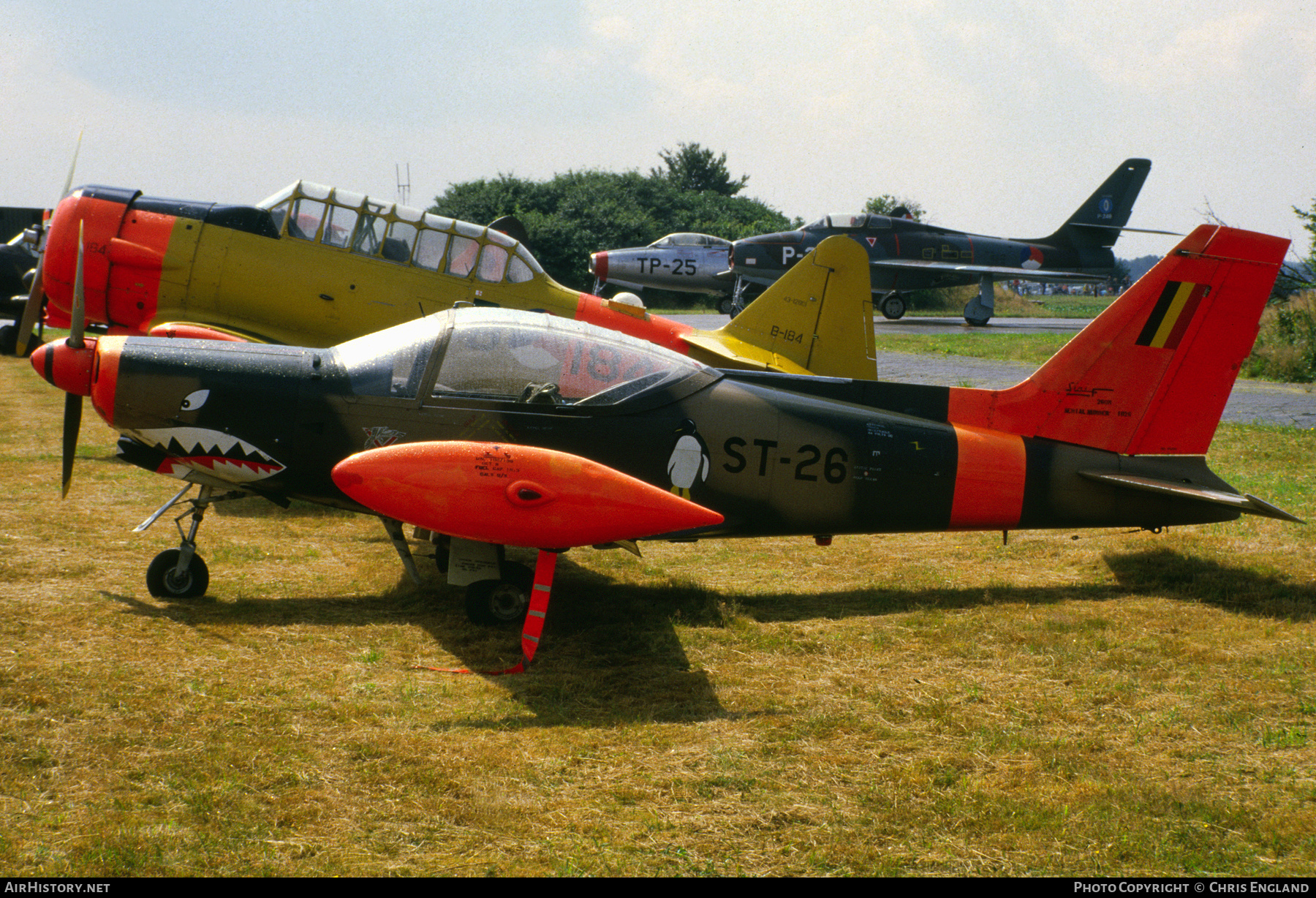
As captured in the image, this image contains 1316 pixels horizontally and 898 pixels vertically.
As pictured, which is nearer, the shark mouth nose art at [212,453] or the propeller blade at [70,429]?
the shark mouth nose art at [212,453]

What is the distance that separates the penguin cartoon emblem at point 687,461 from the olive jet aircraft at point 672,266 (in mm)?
26543

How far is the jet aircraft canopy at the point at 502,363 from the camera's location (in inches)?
253

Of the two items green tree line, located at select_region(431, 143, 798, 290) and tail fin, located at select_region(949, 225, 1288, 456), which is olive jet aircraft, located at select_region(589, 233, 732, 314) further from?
tail fin, located at select_region(949, 225, 1288, 456)

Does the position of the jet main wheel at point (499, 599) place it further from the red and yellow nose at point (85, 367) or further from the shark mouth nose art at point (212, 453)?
the red and yellow nose at point (85, 367)

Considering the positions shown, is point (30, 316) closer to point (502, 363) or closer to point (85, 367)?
point (85, 367)

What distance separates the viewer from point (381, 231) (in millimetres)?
10906

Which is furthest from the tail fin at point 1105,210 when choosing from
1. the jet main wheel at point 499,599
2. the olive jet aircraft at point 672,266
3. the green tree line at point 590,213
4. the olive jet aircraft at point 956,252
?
the jet main wheel at point 499,599

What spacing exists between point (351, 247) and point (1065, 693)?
8.82 meters

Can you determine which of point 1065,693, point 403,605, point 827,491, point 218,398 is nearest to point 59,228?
point 218,398

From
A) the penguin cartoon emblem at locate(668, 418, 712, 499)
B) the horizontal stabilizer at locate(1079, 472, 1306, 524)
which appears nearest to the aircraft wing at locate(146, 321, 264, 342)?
the penguin cartoon emblem at locate(668, 418, 712, 499)

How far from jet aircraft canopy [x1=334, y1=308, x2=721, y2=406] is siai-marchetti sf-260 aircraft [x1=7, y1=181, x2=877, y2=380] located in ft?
12.2

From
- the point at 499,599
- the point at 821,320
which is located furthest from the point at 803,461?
the point at 821,320

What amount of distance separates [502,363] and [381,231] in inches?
208

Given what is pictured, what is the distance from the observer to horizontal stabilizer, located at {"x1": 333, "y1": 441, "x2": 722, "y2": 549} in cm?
566
